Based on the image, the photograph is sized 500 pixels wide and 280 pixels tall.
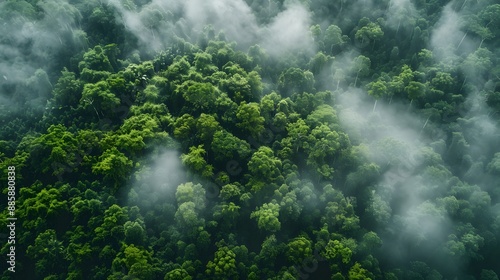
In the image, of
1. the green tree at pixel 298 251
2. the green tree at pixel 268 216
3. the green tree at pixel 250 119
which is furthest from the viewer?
the green tree at pixel 250 119

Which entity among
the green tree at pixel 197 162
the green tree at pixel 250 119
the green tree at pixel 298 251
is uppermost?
the green tree at pixel 250 119

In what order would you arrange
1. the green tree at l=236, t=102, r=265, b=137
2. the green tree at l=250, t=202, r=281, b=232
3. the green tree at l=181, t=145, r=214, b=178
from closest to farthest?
the green tree at l=250, t=202, r=281, b=232
the green tree at l=181, t=145, r=214, b=178
the green tree at l=236, t=102, r=265, b=137

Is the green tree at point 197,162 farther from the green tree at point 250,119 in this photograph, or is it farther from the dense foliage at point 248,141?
the green tree at point 250,119

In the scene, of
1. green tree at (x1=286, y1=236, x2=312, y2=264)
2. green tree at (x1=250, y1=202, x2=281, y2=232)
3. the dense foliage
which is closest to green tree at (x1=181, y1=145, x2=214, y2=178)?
the dense foliage

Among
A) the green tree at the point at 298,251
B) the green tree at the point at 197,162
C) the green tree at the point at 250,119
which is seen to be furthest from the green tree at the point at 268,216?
the green tree at the point at 250,119

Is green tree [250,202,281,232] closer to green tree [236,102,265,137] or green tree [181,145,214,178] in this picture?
green tree [181,145,214,178]

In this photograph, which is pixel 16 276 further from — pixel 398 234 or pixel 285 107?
pixel 398 234

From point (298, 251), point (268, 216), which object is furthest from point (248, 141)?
point (298, 251)

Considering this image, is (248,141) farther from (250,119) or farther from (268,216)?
(268,216)

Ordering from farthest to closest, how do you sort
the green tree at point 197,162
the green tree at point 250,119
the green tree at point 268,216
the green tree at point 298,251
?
the green tree at point 250,119 → the green tree at point 197,162 → the green tree at point 268,216 → the green tree at point 298,251
